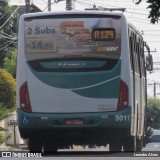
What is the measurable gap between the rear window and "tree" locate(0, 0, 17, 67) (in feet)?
128

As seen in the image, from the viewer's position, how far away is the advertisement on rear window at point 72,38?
80.8ft

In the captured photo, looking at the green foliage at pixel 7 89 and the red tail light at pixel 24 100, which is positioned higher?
the red tail light at pixel 24 100

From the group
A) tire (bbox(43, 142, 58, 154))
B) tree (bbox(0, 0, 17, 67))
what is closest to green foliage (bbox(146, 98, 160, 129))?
tree (bbox(0, 0, 17, 67))

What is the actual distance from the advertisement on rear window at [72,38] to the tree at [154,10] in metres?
8.61

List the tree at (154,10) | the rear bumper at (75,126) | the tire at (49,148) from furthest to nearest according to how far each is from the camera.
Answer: the tire at (49,148), the rear bumper at (75,126), the tree at (154,10)

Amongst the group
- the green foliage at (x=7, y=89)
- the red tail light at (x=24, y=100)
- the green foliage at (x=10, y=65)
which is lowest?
the green foliage at (x=10, y=65)

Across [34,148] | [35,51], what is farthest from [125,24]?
[34,148]

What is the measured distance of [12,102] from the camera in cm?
4812

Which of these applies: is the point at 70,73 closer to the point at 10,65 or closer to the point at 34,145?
the point at 34,145

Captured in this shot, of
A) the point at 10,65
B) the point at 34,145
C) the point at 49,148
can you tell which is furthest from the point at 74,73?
the point at 10,65

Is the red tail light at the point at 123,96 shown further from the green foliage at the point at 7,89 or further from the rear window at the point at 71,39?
the green foliage at the point at 7,89

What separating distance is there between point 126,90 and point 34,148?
351 centimetres

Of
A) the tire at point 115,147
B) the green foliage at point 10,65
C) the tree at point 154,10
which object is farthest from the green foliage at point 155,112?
the tree at point 154,10

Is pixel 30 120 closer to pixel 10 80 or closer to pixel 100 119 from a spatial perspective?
pixel 100 119
